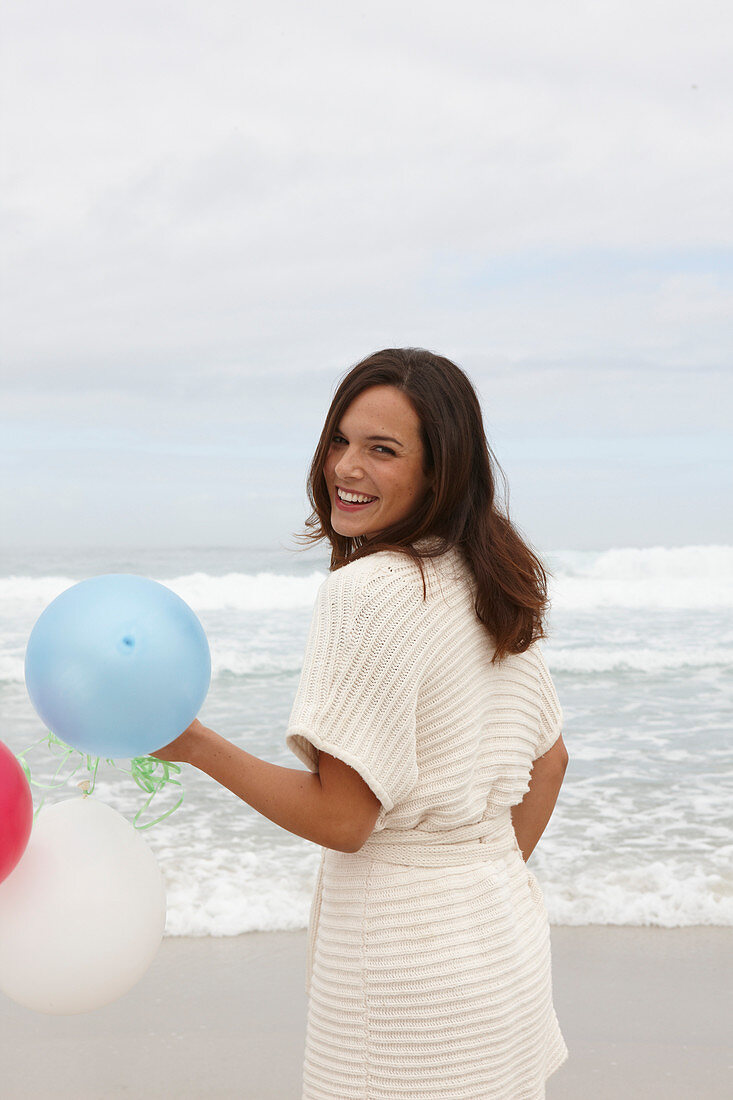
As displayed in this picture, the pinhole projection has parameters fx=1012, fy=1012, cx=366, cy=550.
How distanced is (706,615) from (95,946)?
46.4ft

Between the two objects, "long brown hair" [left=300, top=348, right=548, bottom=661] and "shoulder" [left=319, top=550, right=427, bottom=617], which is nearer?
"shoulder" [left=319, top=550, right=427, bottom=617]

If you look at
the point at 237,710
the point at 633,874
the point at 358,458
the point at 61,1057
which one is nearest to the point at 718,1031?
the point at 633,874

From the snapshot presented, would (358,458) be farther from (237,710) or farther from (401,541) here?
(237,710)

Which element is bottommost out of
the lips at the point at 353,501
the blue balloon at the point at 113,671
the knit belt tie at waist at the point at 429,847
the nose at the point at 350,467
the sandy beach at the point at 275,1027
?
the sandy beach at the point at 275,1027

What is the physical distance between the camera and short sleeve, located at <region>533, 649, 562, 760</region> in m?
1.93

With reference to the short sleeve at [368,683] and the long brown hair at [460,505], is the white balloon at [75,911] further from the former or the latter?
the long brown hair at [460,505]

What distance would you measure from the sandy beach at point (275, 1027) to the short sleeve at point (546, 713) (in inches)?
75.2

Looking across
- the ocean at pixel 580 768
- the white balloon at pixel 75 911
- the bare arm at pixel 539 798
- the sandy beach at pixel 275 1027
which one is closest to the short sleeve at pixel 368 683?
the white balloon at pixel 75 911

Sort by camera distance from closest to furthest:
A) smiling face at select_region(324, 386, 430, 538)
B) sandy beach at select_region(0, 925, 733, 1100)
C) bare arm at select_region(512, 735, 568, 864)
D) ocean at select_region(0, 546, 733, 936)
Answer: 1. smiling face at select_region(324, 386, 430, 538)
2. bare arm at select_region(512, 735, 568, 864)
3. sandy beach at select_region(0, 925, 733, 1100)
4. ocean at select_region(0, 546, 733, 936)

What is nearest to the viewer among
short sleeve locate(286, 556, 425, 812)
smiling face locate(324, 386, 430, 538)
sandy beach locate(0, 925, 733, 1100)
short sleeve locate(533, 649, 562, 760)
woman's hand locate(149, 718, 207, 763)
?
short sleeve locate(286, 556, 425, 812)

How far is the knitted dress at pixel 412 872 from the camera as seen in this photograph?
5.05 ft

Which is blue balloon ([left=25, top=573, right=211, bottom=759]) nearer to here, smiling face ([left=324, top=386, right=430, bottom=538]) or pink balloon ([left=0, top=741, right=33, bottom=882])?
pink balloon ([left=0, top=741, right=33, bottom=882])

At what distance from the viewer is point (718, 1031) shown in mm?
3629

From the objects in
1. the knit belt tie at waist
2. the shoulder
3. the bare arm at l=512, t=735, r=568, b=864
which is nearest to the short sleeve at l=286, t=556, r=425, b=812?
the shoulder
